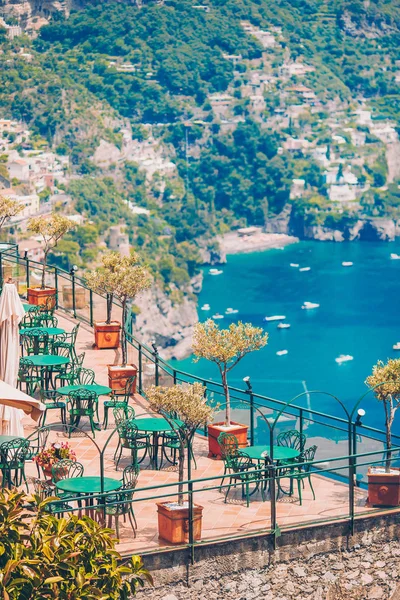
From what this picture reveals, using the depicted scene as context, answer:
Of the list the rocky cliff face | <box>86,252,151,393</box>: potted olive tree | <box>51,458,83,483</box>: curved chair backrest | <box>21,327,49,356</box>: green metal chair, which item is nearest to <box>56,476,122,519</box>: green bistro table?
<box>51,458,83,483</box>: curved chair backrest

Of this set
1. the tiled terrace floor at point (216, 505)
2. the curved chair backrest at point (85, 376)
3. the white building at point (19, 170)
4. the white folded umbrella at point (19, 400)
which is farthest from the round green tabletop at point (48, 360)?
the white building at point (19, 170)

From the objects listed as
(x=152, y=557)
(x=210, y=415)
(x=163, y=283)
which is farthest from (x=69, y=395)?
(x=163, y=283)

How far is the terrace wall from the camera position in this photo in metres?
11.4

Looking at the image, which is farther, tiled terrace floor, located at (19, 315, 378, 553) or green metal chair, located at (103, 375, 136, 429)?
green metal chair, located at (103, 375, 136, 429)

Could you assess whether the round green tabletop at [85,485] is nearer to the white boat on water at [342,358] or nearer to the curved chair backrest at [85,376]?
the curved chair backrest at [85,376]

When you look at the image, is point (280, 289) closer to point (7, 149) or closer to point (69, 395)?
point (7, 149)

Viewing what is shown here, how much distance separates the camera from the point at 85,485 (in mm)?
11703

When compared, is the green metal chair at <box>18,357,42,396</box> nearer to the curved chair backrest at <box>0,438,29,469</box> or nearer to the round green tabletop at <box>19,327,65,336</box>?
the round green tabletop at <box>19,327,65,336</box>

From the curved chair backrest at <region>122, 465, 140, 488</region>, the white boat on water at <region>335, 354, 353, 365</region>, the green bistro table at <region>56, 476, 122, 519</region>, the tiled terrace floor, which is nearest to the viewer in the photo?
the green bistro table at <region>56, 476, 122, 519</region>

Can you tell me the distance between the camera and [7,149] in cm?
19500

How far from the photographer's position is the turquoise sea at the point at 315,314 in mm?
126875

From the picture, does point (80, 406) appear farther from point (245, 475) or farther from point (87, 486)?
point (87, 486)

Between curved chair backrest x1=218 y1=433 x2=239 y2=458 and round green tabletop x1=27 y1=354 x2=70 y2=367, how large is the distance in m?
3.33

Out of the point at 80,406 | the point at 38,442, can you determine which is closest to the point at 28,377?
the point at 80,406
